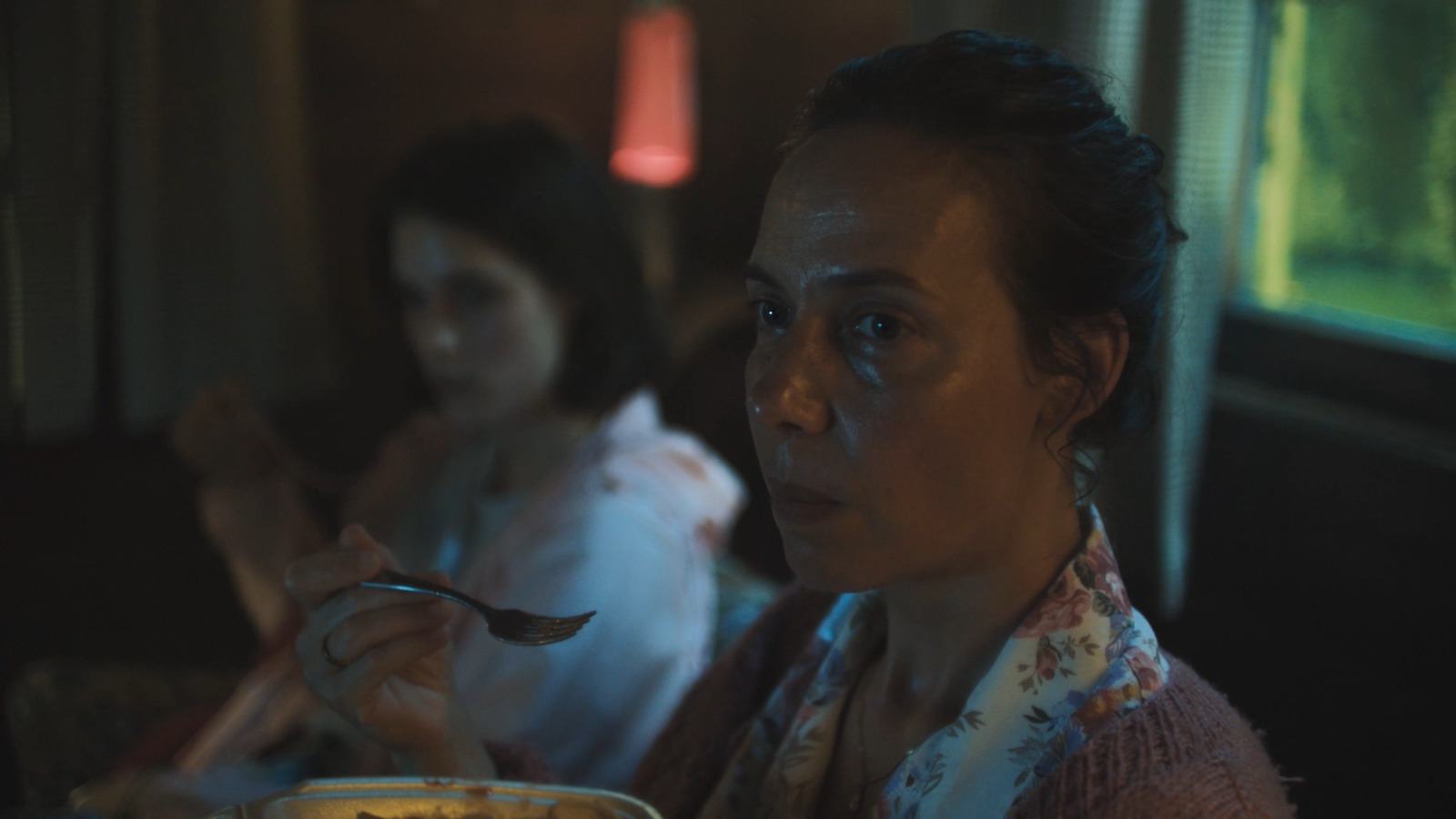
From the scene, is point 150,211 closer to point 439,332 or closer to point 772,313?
point 439,332

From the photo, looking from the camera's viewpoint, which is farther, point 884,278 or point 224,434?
point 224,434

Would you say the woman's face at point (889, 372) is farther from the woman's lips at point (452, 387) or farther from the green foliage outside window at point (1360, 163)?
the green foliage outside window at point (1360, 163)

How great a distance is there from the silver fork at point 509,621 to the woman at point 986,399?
0.9 inches

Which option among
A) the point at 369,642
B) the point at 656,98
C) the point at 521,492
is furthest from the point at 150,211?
the point at 369,642

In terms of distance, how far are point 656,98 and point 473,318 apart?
156cm

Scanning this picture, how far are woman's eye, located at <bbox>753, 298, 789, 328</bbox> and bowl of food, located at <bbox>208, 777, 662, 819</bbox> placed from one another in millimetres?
316

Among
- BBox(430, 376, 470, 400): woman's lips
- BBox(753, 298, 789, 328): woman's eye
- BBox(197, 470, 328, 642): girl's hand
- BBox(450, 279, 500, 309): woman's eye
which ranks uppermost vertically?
BBox(753, 298, 789, 328): woman's eye

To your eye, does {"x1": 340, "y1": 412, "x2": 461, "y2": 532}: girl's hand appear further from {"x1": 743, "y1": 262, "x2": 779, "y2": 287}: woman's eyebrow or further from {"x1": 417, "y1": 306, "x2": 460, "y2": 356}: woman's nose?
{"x1": 743, "y1": 262, "x2": 779, "y2": 287}: woman's eyebrow

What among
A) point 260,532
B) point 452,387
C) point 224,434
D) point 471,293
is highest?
point 471,293

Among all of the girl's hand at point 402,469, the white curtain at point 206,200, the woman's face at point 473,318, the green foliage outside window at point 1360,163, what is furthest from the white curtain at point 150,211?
the green foliage outside window at point 1360,163

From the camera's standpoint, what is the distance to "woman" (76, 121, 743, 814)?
127cm

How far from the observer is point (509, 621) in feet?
2.52

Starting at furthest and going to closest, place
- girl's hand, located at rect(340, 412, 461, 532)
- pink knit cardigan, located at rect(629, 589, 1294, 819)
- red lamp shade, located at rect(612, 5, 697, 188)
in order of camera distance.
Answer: red lamp shade, located at rect(612, 5, 697, 188) → girl's hand, located at rect(340, 412, 461, 532) → pink knit cardigan, located at rect(629, 589, 1294, 819)

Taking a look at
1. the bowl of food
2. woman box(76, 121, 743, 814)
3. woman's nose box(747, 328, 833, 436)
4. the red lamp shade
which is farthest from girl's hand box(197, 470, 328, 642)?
the red lamp shade
